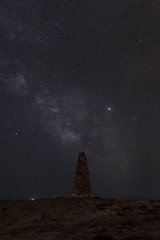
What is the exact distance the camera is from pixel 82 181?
14391mm

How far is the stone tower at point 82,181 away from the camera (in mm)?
14060

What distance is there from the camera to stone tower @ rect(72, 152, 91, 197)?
14.1 metres

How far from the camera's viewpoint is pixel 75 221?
12.8 ft

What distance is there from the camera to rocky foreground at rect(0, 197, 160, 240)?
2672 millimetres

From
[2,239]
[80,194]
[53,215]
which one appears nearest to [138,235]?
[2,239]

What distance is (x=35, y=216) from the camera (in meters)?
4.51

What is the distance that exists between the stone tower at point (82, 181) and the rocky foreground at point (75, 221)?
8.69 metres

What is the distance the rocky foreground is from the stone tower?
869 cm

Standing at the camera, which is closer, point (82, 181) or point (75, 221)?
point (75, 221)

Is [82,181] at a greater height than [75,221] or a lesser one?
greater

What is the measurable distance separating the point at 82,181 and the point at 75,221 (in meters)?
10.8

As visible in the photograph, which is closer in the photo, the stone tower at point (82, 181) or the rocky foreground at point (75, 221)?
the rocky foreground at point (75, 221)

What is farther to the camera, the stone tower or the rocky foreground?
the stone tower

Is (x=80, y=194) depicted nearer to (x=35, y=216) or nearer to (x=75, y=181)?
(x=75, y=181)
